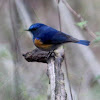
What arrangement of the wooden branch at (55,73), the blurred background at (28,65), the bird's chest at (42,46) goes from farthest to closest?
the blurred background at (28,65), the bird's chest at (42,46), the wooden branch at (55,73)

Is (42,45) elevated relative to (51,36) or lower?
lower

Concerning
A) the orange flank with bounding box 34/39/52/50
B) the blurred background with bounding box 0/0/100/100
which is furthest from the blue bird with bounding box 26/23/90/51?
the blurred background with bounding box 0/0/100/100

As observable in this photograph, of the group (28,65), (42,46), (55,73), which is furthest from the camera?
(28,65)

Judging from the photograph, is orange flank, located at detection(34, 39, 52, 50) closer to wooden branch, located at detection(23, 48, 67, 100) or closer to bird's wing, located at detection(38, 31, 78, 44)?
bird's wing, located at detection(38, 31, 78, 44)

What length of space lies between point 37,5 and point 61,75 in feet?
12.2

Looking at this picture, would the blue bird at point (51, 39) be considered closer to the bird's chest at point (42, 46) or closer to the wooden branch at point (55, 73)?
the bird's chest at point (42, 46)

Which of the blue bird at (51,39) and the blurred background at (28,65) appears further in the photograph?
the blurred background at (28,65)

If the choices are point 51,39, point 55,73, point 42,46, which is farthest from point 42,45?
point 55,73

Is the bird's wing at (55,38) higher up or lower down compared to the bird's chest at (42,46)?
higher up

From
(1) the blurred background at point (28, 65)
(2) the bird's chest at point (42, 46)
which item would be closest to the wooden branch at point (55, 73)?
(2) the bird's chest at point (42, 46)

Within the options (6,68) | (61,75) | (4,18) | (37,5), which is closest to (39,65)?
(6,68)

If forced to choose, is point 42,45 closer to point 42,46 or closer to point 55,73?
point 42,46

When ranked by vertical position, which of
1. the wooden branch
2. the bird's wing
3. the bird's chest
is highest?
the bird's wing

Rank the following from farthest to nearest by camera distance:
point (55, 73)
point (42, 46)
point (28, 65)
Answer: point (28, 65), point (42, 46), point (55, 73)
